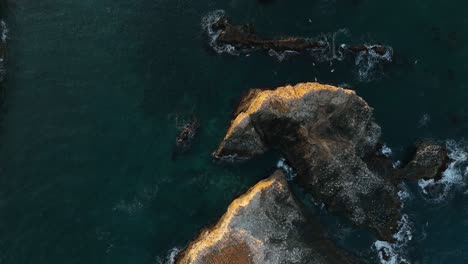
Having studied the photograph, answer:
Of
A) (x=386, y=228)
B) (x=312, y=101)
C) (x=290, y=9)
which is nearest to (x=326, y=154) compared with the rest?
(x=312, y=101)

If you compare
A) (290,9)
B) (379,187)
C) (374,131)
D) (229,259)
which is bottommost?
(229,259)

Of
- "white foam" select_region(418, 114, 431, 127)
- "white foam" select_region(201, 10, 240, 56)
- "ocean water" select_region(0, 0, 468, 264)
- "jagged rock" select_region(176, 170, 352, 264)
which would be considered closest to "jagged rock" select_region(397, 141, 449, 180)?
"ocean water" select_region(0, 0, 468, 264)

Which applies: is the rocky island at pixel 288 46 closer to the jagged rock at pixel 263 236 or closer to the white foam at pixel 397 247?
the jagged rock at pixel 263 236

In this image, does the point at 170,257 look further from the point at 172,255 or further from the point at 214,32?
the point at 214,32

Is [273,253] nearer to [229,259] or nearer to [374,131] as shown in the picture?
[229,259]

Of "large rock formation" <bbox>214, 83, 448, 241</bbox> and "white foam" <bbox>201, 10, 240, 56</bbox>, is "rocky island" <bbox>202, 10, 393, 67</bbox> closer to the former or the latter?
"white foam" <bbox>201, 10, 240, 56</bbox>

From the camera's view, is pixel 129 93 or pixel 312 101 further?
pixel 129 93

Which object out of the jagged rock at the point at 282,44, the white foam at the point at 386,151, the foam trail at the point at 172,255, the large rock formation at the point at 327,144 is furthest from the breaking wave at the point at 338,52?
the foam trail at the point at 172,255
